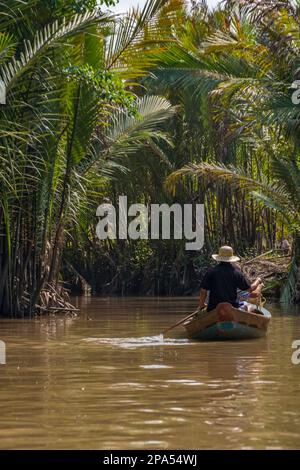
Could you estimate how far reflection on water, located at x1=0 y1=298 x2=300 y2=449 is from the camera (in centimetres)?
Result: 764

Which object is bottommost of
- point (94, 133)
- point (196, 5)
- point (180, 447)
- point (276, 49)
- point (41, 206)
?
point (180, 447)

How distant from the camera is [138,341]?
15531 mm

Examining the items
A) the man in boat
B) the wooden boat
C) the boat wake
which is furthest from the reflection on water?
the man in boat

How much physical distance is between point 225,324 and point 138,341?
3.90ft

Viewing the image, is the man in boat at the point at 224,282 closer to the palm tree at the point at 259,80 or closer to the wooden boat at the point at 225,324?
the wooden boat at the point at 225,324

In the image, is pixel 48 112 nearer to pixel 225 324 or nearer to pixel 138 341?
pixel 138 341

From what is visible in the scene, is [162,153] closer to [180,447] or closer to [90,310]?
[90,310]

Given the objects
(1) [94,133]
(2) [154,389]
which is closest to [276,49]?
(1) [94,133]

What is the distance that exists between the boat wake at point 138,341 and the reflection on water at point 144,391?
13 millimetres

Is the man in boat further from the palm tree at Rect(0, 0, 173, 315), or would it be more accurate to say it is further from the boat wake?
the palm tree at Rect(0, 0, 173, 315)

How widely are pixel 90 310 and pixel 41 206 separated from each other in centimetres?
449

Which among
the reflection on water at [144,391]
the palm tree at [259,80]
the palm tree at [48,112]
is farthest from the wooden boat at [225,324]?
the palm tree at [259,80]

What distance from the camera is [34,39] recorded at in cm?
1817

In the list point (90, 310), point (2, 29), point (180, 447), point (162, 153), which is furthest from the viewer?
point (162, 153)
